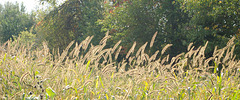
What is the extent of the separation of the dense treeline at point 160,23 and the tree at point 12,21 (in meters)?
Answer: 16.6

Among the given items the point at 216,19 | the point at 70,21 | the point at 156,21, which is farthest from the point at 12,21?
the point at 216,19

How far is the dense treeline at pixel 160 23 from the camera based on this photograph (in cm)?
946

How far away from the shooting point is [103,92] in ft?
10.8

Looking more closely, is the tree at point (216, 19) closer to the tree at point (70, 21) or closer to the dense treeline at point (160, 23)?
the dense treeline at point (160, 23)

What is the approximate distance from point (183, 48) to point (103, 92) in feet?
27.9

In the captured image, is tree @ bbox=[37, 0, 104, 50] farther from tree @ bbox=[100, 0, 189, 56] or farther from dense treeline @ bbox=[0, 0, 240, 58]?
tree @ bbox=[100, 0, 189, 56]

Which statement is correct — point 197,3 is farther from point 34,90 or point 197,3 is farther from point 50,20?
point 50,20

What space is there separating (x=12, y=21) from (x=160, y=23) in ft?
96.0

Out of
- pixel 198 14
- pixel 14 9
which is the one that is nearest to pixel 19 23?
pixel 14 9

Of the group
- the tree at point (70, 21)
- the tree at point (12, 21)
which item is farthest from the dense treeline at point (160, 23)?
the tree at point (12, 21)

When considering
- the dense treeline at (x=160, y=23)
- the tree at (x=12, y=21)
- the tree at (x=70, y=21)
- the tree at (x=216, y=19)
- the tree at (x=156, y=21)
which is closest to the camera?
the tree at (x=216, y=19)

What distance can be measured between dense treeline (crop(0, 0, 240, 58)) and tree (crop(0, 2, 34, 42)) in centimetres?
1658

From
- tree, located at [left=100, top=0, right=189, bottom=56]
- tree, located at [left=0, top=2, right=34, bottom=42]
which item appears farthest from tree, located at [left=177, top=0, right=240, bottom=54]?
tree, located at [left=0, top=2, right=34, bottom=42]

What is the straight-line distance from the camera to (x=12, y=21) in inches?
1407
